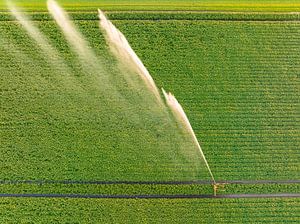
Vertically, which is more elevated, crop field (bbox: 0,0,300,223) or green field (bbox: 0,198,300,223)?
crop field (bbox: 0,0,300,223)

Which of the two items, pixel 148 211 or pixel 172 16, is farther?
pixel 172 16

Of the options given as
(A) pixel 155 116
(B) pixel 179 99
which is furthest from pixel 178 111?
(A) pixel 155 116

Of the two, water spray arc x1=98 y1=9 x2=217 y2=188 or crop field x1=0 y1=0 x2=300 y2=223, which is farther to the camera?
water spray arc x1=98 y1=9 x2=217 y2=188

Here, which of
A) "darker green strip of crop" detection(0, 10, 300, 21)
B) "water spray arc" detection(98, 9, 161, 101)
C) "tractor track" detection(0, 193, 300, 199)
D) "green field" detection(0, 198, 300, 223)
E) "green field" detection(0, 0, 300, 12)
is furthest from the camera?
"green field" detection(0, 0, 300, 12)

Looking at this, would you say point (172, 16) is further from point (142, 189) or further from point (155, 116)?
point (142, 189)

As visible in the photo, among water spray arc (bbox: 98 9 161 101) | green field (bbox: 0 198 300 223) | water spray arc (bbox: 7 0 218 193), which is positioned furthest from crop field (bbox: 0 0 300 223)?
water spray arc (bbox: 98 9 161 101)

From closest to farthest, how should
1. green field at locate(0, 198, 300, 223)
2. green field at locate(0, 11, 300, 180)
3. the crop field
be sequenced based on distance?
green field at locate(0, 198, 300, 223)
the crop field
green field at locate(0, 11, 300, 180)

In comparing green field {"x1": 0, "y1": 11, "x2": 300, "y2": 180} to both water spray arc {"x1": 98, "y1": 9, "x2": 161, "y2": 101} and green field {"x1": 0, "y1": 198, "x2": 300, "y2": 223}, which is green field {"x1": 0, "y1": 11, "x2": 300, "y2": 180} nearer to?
water spray arc {"x1": 98, "y1": 9, "x2": 161, "y2": 101}

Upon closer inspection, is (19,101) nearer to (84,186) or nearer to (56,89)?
(56,89)

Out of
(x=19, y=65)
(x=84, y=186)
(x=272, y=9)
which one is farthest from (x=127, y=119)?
(x=272, y=9)

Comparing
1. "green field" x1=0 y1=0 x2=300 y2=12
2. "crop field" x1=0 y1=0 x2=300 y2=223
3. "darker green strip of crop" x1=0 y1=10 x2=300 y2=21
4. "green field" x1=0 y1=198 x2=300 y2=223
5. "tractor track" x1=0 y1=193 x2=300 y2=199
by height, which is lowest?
"green field" x1=0 y1=198 x2=300 y2=223
